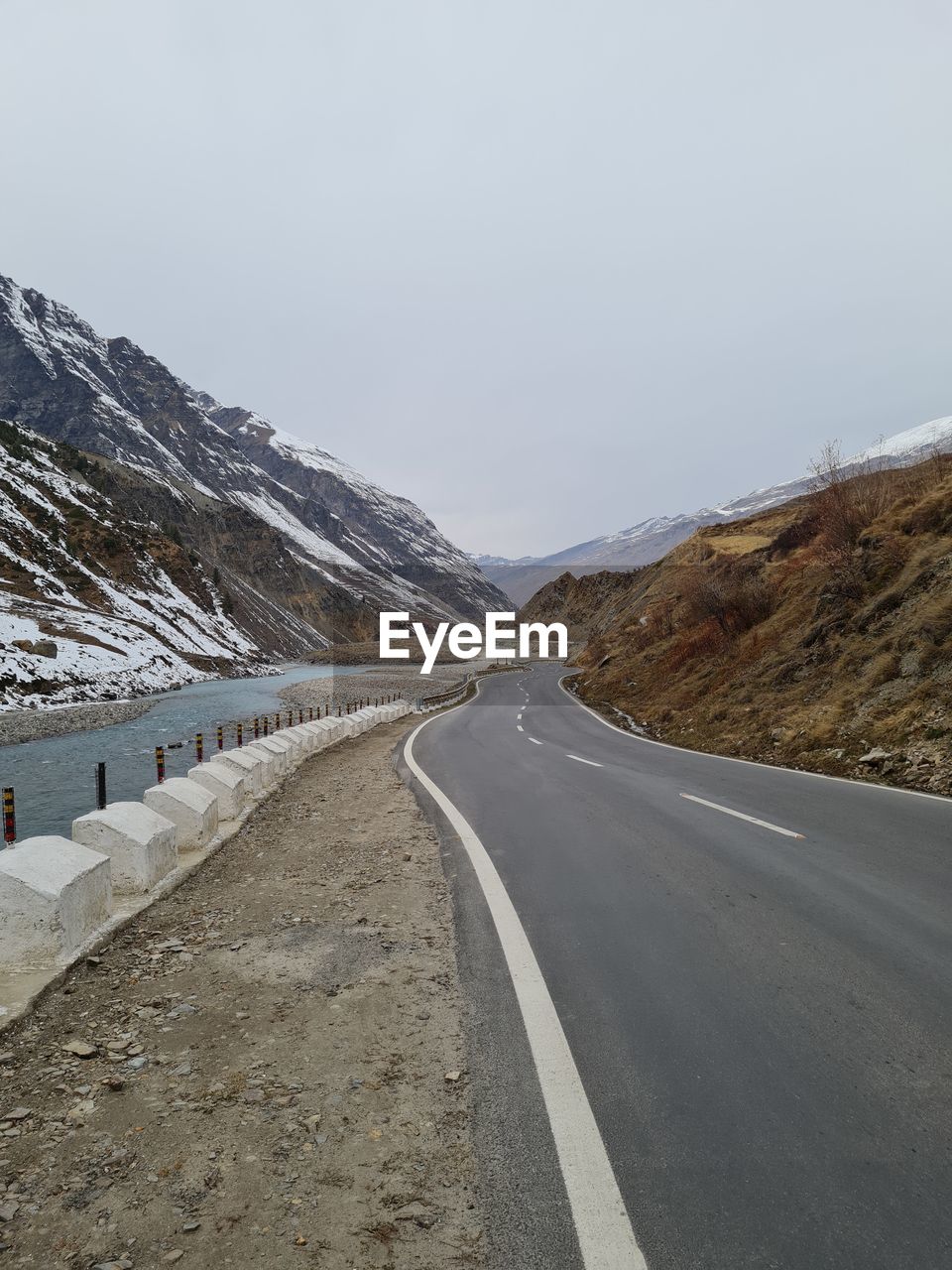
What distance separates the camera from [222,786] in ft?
30.9

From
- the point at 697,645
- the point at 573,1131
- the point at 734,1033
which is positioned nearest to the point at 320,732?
the point at 697,645

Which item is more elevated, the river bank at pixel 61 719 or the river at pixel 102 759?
the river bank at pixel 61 719

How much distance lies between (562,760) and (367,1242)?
13.1 meters

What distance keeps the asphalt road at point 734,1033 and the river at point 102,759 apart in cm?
1125

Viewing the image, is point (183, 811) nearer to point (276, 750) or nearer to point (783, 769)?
point (276, 750)

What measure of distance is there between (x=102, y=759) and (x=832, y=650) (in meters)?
21.7

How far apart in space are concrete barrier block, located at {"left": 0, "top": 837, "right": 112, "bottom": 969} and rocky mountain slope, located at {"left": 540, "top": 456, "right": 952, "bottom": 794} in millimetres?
10542

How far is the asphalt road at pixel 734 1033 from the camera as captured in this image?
2.48 metres

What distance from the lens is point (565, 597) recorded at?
121688 millimetres

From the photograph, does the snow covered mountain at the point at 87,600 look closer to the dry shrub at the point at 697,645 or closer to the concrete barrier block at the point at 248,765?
the concrete barrier block at the point at 248,765

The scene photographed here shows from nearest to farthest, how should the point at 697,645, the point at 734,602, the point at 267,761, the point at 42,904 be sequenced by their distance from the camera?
the point at 42,904, the point at 267,761, the point at 734,602, the point at 697,645

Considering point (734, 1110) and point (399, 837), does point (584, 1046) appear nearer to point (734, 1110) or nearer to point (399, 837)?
point (734, 1110)

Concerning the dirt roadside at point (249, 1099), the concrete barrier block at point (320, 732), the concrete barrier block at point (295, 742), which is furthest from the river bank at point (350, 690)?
the dirt roadside at point (249, 1099)

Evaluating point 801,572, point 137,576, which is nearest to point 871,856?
point 801,572
